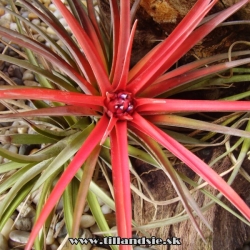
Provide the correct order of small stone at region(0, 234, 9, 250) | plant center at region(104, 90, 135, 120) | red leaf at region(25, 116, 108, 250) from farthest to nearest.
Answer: small stone at region(0, 234, 9, 250), plant center at region(104, 90, 135, 120), red leaf at region(25, 116, 108, 250)

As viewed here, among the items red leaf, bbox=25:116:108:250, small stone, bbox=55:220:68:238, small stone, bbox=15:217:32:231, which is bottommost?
red leaf, bbox=25:116:108:250

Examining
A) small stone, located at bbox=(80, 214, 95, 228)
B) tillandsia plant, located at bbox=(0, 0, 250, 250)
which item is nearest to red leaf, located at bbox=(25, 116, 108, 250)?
tillandsia plant, located at bbox=(0, 0, 250, 250)

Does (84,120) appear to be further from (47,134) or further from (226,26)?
(226,26)

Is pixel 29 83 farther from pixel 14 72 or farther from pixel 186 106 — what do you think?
pixel 186 106

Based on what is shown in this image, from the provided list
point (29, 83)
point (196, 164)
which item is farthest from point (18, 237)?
point (196, 164)

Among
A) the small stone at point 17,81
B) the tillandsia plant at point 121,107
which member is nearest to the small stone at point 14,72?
the small stone at point 17,81

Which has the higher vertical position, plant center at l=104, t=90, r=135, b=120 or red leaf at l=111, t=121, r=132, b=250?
plant center at l=104, t=90, r=135, b=120

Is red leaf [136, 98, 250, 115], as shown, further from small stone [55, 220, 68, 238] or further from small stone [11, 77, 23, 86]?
small stone [11, 77, 23, 86]
